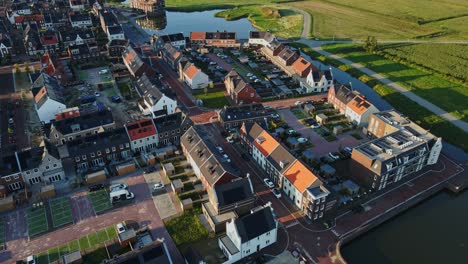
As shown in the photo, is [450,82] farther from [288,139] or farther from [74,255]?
[74,255]

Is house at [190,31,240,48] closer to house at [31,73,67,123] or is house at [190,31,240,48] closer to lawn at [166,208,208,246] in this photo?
house at [31,73,67,123]

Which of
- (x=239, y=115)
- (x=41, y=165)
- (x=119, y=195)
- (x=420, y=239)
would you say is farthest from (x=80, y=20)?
(x=420, y=239)

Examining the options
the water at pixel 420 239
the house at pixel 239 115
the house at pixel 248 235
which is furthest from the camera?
the house at pixel 239 115

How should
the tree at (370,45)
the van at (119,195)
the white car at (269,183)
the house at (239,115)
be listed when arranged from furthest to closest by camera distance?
the tree at (370,45) → the house at (239,115) → the white car at (269,183) → the van at (119,195)

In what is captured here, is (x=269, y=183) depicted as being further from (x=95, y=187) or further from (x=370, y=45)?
(x=370, y=45)

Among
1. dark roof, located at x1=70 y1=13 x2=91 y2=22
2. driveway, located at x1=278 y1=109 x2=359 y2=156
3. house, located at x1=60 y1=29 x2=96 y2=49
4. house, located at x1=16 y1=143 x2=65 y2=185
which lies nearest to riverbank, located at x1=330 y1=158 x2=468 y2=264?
driveway, located at x1=278 y1=109 x2=359 y2=156

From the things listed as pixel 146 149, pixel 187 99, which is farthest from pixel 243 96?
pixel 146 149

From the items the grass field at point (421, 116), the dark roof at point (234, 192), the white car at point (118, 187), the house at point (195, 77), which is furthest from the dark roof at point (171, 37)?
the dark roof at point (234, 192)

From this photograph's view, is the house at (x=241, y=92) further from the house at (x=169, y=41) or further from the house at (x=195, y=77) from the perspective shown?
the house at (x=169, y=41)
